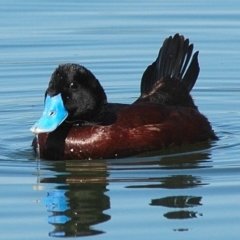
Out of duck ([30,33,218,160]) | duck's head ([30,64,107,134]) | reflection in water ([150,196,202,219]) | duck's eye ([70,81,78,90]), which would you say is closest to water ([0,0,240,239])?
reflection in water ([150,196,202,219])

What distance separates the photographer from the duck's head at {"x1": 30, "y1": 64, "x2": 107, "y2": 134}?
8.15 metres

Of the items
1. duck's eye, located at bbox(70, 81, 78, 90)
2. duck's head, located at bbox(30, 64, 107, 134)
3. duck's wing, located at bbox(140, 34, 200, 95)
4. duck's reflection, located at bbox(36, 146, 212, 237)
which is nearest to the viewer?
duck's reflection, located at bbox(36, 146, 212, 237)

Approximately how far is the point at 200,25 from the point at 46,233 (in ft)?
25.0

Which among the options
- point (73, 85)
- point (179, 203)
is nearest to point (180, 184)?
point (179, 203)

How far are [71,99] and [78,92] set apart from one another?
8cm

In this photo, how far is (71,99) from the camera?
8.33 meters

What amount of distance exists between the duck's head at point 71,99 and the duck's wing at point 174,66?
133cm

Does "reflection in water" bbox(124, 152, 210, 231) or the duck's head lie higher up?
the duck's head

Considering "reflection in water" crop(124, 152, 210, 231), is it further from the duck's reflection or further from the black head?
the black head

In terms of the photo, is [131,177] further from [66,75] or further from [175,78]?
[175,78]

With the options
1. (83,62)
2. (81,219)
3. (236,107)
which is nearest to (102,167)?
(81,219)

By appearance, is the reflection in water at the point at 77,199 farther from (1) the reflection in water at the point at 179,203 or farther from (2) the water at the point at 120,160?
(1) the reflection in water at the point at 179,203

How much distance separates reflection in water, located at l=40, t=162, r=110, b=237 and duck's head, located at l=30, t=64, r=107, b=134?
38 centimetres

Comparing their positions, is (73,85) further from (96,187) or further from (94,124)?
(96,187)
